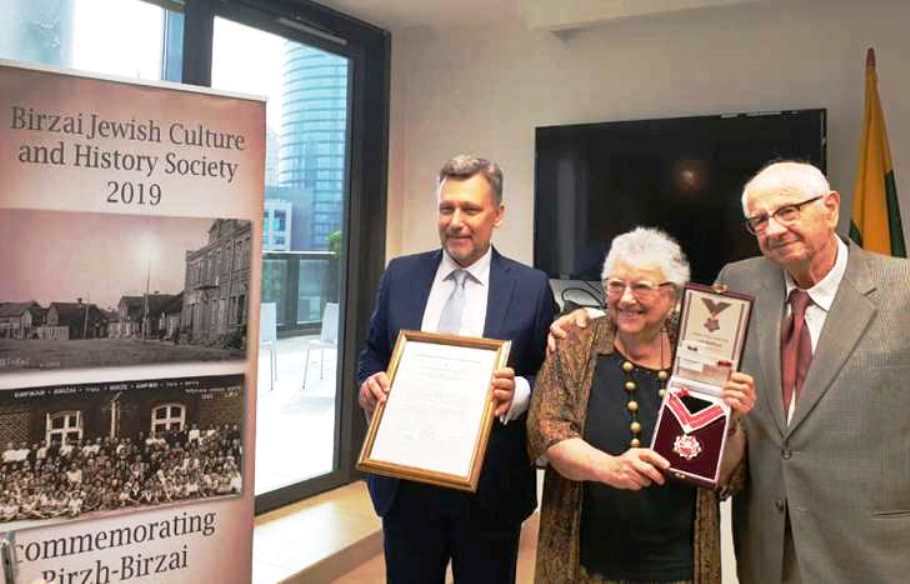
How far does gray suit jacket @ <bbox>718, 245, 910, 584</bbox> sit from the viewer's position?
54.1 inches

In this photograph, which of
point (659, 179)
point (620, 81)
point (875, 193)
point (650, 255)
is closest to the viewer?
point (650, 255)

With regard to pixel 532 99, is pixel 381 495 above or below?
below

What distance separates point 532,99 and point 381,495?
106 inches

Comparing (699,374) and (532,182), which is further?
(532,182)

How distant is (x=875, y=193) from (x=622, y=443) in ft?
6.91

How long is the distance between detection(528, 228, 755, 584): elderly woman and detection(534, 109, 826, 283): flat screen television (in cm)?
186

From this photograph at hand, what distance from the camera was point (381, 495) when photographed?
5.71ft

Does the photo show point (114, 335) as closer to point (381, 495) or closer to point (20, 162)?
point (20, 162)

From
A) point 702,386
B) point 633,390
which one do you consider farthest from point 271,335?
point 702,386

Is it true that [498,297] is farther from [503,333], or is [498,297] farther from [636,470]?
[636,470]

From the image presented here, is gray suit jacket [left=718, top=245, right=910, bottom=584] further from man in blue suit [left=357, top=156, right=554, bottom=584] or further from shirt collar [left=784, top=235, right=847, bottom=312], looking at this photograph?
man in blue suit [left=357, top=156, right=554, bottom=584]

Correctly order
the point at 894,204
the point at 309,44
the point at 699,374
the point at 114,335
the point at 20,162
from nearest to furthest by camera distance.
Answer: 1. the point at 699,374
2. the point at 20,162
3. the point at 114,335
4. the point at 894,204
5. the point at 309,44

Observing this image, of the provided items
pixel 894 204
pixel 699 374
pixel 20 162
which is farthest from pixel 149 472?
pixel 894 204

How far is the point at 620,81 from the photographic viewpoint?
3594 millimetres
